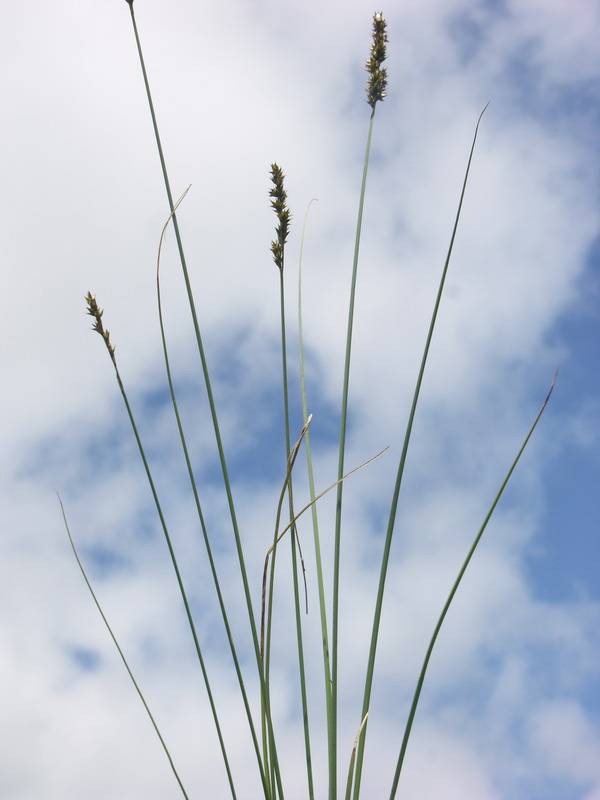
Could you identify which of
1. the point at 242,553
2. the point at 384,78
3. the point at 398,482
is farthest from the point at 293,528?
the point at 384,78

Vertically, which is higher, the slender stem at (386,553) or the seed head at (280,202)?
the seed head at (280,202)

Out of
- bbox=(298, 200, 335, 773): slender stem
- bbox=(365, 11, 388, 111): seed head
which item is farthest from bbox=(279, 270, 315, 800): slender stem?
bbox=(365, 11, 388, 111): seed head

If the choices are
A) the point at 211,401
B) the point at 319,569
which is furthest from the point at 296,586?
the point at 211,401

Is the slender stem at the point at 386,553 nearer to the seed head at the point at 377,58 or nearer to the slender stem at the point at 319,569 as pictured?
the slender stem at the point at 319,569

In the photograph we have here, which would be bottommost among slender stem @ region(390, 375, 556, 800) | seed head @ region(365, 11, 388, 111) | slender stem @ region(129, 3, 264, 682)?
slender stem @ region(390, 375, 556, 800)

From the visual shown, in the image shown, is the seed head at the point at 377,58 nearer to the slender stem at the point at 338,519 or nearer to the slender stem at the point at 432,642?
the slender stem at the point at 338,519

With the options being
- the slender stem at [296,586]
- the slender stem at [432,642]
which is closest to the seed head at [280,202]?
the slender stem at [296,586]

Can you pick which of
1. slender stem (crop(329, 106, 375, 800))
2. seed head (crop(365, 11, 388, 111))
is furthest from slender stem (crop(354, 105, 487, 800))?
seed head (crop(365, 11, 388, 111))

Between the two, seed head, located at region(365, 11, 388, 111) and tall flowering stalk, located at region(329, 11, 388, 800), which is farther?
seed head, located at region(365, 11, 388, 111)

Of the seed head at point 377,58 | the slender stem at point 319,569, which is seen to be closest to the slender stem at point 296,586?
the slender stem at point 319,569

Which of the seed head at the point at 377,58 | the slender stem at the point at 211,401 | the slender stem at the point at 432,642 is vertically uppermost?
the seed head at the point at 377,58

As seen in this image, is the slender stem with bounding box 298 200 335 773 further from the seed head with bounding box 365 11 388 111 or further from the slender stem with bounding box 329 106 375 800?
the seed head with bounding box 365 11 388 111

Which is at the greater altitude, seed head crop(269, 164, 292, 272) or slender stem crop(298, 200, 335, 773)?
seed head crop(269, 164, 292, 272)

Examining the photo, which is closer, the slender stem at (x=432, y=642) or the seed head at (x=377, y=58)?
the slender stem at (x=432, y=642)
